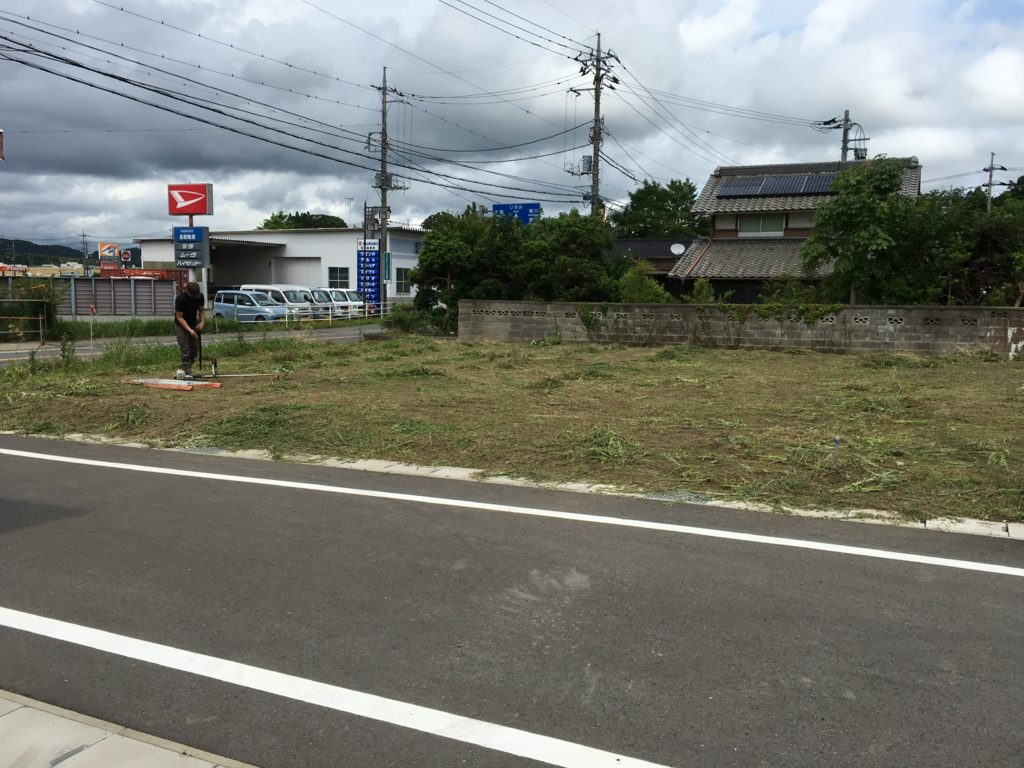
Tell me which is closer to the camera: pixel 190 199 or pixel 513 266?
pixel 513 266

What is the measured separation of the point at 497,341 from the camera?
2216cm

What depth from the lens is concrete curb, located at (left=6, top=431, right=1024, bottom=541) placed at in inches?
211

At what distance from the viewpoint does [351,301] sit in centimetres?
4197

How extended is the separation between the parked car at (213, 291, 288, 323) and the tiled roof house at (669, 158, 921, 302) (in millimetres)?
17127

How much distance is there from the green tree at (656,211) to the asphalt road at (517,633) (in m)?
54.1

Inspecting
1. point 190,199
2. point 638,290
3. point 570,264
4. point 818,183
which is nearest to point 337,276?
point 190,199

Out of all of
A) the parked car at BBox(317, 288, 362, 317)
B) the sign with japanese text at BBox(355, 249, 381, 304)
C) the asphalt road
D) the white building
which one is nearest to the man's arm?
the asphalt road

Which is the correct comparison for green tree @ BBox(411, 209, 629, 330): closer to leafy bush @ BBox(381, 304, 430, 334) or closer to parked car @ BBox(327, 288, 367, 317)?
leafy bush @ BBox(381, 304, 430, 334)

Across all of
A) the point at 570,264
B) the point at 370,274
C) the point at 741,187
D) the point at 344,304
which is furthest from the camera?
the point at 370,274

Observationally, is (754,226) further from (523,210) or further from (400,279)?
(400,279)

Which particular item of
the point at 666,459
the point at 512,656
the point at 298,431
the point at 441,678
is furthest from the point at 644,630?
the point at 298,431

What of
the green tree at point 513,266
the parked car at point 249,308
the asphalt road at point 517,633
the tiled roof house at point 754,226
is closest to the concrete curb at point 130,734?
the asphalt road at point 517,633

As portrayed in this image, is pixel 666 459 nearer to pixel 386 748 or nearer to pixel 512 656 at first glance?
pixel 512 656

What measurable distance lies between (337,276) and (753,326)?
3893cm
